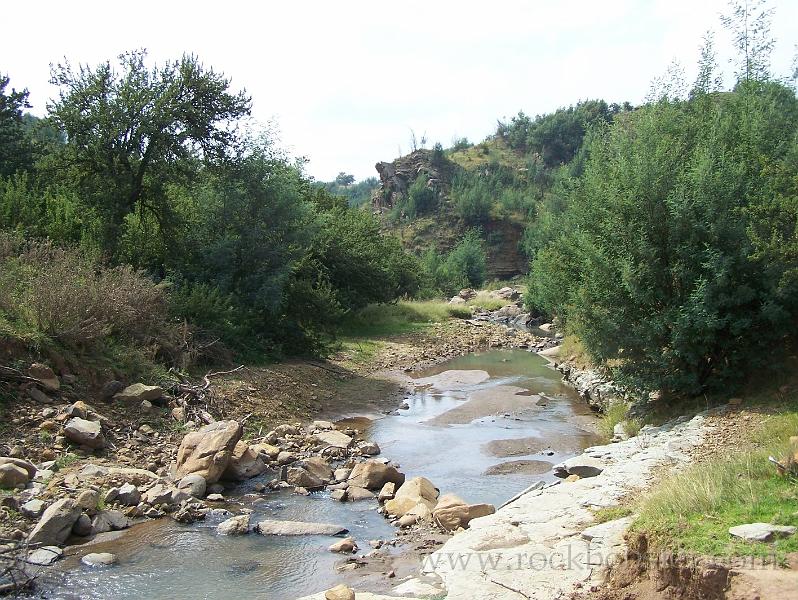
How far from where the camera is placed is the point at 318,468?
40.4ft

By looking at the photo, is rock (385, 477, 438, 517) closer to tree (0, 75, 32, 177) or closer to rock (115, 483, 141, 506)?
rock (115, 483, 141, 506)

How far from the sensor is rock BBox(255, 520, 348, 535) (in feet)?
31.2

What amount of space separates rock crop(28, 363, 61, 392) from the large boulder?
295 cm

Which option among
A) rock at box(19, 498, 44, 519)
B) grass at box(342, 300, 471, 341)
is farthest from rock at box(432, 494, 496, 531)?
grass at box(342, 300, 471, 341)

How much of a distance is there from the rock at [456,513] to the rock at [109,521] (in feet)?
14.4

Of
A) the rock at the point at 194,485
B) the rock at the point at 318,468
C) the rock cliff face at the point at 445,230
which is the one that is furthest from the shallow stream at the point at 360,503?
the rock cliff face at the point at 445,230

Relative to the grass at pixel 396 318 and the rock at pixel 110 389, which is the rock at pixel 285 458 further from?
the grass at pixel 396 318

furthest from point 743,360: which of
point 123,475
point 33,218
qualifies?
point 33,218

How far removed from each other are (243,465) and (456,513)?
4299 mm

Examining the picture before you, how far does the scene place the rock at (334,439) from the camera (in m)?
Result: 14.0

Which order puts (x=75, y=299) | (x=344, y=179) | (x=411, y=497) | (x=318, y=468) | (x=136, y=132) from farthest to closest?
(x=344, y=179)
(x=136, y=132)
(x=75, y=299)
(x=318, y=468)
(x=411, y=497)

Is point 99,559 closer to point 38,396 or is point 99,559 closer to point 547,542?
point 38,396

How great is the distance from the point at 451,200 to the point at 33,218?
72.8 meters

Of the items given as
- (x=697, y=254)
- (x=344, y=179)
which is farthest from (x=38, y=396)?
(x=344, y=179)
